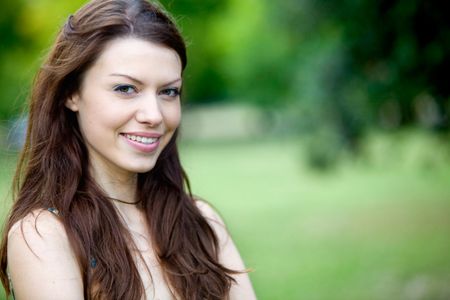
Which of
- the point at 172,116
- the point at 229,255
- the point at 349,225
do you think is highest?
the point at 172,116

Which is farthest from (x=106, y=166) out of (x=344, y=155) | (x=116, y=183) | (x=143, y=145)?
(x=344, y=155)

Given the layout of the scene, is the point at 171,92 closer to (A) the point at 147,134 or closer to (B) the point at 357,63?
(A) the point at 147,134

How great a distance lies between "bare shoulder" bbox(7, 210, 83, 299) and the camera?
2561 mm

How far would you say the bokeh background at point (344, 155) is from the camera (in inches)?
268

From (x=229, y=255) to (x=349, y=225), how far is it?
10897 mm

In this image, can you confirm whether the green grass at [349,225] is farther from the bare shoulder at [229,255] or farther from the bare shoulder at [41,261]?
the bare shoulder at [41,261]

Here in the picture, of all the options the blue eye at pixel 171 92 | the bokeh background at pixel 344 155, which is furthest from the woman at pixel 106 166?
the bokeh background at pixel 344 155

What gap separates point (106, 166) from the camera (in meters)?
2.97

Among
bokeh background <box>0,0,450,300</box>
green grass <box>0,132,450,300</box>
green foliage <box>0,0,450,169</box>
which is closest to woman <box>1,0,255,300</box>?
bokeh background <box>0,0,450,300</box>

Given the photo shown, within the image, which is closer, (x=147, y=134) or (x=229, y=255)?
(x=147, y=134)

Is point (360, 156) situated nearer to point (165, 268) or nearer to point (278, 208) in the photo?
point (278, 208)

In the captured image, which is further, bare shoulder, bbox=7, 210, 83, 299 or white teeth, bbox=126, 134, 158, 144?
white teeth, bbox=126, 134, 158, 144

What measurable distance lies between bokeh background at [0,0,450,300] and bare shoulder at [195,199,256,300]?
2.35ft

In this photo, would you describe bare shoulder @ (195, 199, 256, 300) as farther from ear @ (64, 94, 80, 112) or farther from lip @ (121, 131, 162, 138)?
ear @ (64, 94, 80, 112)
